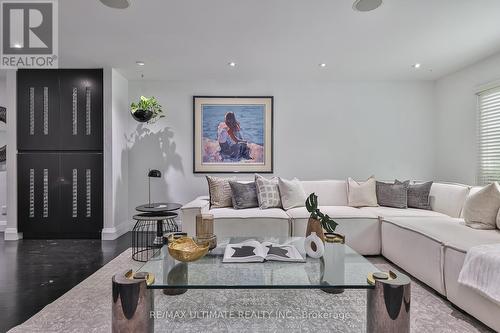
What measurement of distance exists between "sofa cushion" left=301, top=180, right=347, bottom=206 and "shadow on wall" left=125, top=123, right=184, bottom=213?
2.05 m

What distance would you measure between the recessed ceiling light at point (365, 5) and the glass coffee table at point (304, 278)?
80.6 inches

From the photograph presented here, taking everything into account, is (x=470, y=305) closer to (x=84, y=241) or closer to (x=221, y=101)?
(x=221, y=101)

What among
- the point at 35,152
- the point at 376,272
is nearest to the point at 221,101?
the point at 35,152

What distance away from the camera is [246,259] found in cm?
197

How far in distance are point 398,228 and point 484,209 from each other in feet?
2.47

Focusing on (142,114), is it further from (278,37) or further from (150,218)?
(278,37)

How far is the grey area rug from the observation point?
192 centimetres

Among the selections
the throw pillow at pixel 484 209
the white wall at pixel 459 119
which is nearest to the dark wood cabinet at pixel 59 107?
the throw pillow at pixel 484 209

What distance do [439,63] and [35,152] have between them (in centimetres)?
578

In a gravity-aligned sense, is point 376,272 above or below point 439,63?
below

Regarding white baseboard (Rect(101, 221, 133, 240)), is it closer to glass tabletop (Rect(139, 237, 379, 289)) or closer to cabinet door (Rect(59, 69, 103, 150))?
cabinet door (Rect(59, 69, 103, 150))

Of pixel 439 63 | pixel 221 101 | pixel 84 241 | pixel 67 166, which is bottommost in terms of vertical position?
pixel 84 241

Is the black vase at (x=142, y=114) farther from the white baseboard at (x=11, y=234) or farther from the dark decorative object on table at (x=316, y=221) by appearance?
the dark decorative object on table at (x=316, y=221)

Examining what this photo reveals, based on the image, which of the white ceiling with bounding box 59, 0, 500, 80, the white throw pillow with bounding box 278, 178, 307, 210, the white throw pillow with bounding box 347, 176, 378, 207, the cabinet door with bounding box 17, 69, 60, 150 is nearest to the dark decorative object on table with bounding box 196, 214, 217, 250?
the white throw pillow with bounding box 278, 178, 307, 210
